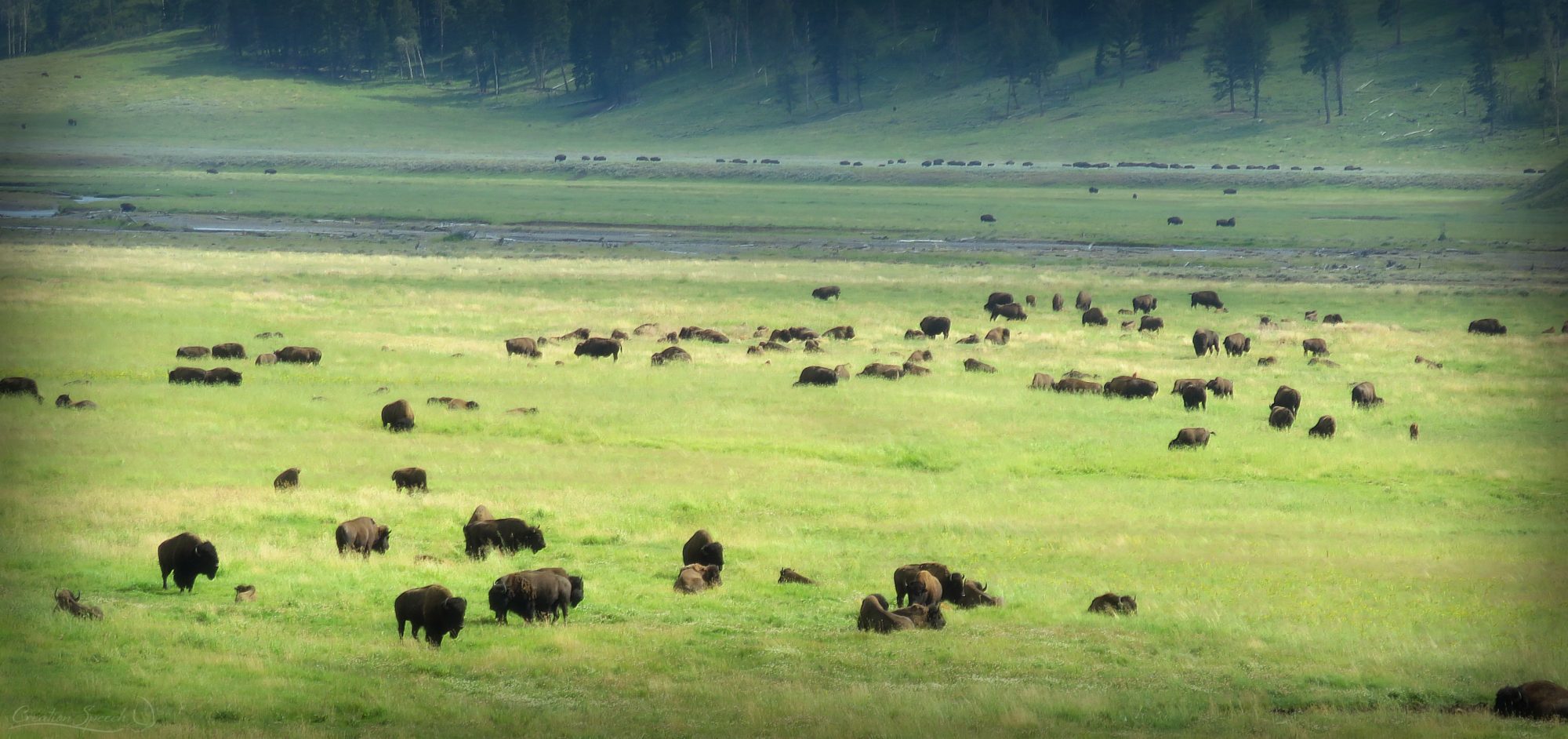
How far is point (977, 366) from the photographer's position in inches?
1505

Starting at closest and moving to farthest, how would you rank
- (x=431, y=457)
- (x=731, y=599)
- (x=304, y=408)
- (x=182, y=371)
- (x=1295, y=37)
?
(x=731, y=599)
(x=431, y=457)
(x=304, y=408)
(x=182, y=371)
(x=1295, y=37)

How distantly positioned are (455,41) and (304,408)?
150 m

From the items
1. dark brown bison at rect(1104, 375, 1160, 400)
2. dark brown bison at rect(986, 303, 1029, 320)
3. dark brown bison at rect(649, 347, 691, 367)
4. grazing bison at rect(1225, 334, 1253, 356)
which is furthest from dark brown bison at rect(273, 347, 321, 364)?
grazing bison at rect(1225, 334, 1253, 356)

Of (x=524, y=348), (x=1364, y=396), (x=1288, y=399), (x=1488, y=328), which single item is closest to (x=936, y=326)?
(x=524, y=348)

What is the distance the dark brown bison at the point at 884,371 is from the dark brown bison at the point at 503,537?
18.8 metres

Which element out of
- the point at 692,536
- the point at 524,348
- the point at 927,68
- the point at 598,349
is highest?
the point at 927,68

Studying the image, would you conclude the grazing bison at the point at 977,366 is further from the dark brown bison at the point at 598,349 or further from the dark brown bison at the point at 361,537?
the dark brown bison at the point at 361,537

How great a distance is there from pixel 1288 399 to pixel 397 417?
18.4 metres

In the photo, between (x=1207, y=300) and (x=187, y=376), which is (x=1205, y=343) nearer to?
(x=1207, y=300)

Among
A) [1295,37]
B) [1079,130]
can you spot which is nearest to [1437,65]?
[1295,37]

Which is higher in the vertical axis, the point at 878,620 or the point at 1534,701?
the point at 878,620

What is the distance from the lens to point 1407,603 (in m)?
17.2

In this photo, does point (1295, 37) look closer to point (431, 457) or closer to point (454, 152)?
point (454, 152)

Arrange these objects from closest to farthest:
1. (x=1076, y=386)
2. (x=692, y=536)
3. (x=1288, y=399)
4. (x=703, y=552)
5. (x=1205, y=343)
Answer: (x=703, y=552), (x=692, y=536), (x=1288, y=399), (x=1076, y=386), (x=1205, y=343)
